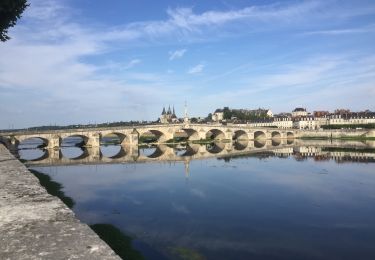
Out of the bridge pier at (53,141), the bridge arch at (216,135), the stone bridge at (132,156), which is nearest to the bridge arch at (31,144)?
the bridge pier at (53,141)

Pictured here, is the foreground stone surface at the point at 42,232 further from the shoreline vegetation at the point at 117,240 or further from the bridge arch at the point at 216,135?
the bridge arch at the point at 216,135

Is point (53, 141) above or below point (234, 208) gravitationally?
above

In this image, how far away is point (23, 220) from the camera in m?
7.57

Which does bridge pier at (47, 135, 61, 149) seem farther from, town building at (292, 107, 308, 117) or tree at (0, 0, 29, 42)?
town building at (292, 107, 308, 117)

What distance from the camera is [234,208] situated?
730 inches

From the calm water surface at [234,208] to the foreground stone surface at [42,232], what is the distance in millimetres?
4227

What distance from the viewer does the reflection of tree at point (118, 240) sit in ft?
38.6

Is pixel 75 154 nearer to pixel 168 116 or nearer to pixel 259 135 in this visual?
pixel 259 135

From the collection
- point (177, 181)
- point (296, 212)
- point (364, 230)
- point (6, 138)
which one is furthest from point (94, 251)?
point (6, 138)

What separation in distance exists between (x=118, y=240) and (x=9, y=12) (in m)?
8.42

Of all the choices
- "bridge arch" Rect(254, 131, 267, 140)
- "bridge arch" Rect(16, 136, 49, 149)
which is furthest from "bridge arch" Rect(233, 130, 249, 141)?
"bridge arch" Rect(16, 136, 49, 149)

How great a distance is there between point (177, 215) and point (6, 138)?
42.7 meters

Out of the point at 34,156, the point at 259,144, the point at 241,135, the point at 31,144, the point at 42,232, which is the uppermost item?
the point at 42,232

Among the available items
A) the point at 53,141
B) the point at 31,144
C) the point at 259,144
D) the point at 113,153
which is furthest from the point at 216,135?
the point at 31,144
